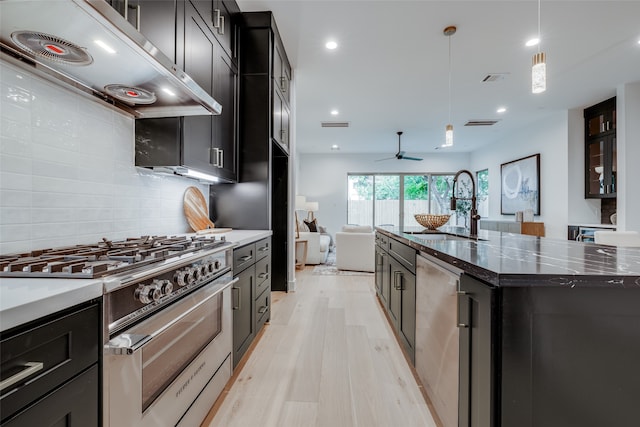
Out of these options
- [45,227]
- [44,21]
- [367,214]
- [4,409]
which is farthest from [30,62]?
[367,214]

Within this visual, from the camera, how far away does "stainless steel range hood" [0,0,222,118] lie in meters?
0.89

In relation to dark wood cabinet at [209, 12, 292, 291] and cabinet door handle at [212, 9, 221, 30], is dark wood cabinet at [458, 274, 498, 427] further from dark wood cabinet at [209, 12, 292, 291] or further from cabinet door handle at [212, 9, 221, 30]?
cabinet door handle at [212, 9, 221, 30]

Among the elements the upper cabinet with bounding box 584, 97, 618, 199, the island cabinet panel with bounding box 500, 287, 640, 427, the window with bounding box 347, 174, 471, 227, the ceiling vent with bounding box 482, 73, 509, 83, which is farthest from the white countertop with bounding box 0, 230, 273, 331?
the window with bounding box 347, 174, 471, 227

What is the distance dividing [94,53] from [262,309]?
1.97 m

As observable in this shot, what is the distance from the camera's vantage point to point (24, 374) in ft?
1.84

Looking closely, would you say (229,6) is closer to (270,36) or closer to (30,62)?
(270,36)

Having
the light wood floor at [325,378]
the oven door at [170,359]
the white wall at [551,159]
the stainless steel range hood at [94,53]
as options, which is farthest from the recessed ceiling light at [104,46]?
the white wall at [551,159]

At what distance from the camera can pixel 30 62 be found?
1173 millimetres

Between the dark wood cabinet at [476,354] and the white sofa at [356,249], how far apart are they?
3858 millimetres

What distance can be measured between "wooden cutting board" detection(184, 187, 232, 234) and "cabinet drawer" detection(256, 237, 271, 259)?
0.33 metres

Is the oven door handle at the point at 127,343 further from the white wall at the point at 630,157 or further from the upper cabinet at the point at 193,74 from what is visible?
the white wall at the point at 630,157

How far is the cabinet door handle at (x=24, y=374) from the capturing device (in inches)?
20.8

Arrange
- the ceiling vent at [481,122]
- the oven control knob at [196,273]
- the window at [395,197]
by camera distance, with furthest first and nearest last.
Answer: the window at [395,197]
the ceiling vent at [481,122]
the oven control knob at [196,273]

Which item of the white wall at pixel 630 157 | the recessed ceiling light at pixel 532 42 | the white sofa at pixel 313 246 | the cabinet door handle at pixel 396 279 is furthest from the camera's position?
the white sofa at pixel 313 246
